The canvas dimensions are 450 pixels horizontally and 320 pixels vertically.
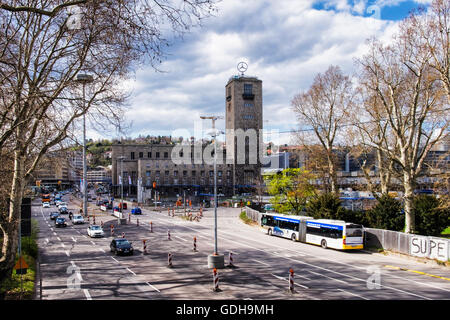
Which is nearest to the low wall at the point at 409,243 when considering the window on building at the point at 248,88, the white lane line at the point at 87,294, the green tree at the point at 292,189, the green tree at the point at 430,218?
the green tree at the point at 430,218

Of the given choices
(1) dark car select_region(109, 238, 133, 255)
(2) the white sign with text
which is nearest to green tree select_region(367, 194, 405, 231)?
(2) the white sign with text

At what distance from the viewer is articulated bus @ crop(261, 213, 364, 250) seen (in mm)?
28734

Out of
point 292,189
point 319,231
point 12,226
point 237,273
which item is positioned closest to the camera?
point 12,226

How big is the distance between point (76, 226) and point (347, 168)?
7677cm

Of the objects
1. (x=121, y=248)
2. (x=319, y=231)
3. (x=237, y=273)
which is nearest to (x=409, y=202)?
(x=319, y=231)

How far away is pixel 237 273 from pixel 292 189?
91.1ft

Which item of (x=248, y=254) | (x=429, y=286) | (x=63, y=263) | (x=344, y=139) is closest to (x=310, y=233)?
(x=248, y=254)

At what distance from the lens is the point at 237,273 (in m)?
20.4

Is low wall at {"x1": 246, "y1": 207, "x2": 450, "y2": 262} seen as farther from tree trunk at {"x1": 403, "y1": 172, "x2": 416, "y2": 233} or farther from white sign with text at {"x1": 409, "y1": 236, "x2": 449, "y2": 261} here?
tree trunk at {"x1": 403, "y1": 172, "x2": 416, "y2": 233}

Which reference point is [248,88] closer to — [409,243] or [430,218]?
[430,218]

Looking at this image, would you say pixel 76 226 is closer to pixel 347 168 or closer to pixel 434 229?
pixel 434 229

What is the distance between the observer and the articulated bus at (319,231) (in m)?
28.7

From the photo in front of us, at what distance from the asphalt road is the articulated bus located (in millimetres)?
786
